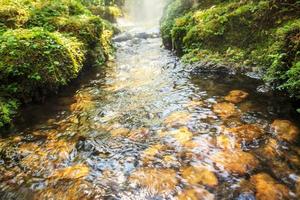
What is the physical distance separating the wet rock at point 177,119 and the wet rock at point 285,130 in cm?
142

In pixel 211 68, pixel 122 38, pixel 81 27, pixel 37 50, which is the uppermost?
pixel 37 50

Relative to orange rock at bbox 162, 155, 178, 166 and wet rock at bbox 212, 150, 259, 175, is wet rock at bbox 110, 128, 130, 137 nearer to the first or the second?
orange rock at bbox 162, 155, 178, 166

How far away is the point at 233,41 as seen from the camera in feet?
26.2

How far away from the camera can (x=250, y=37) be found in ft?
25.0

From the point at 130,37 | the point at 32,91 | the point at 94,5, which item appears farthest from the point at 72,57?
the point at 94,5

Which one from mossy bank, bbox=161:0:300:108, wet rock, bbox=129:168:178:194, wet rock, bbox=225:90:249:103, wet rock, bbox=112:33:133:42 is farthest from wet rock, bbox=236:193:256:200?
wet rock, bbox=112:33:133:42

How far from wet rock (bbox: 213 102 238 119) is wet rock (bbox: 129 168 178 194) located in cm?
184

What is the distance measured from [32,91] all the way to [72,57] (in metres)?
1.35

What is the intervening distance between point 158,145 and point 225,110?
5.33ft

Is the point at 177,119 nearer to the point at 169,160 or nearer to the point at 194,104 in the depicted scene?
the point at 194,104

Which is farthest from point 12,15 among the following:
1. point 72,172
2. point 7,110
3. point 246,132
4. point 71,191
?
point 246,132

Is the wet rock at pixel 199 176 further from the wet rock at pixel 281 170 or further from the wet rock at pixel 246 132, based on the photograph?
the wet rock at pixel 246 132

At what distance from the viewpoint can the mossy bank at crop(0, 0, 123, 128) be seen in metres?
5.87

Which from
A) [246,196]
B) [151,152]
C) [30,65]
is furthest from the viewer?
[30,65]
